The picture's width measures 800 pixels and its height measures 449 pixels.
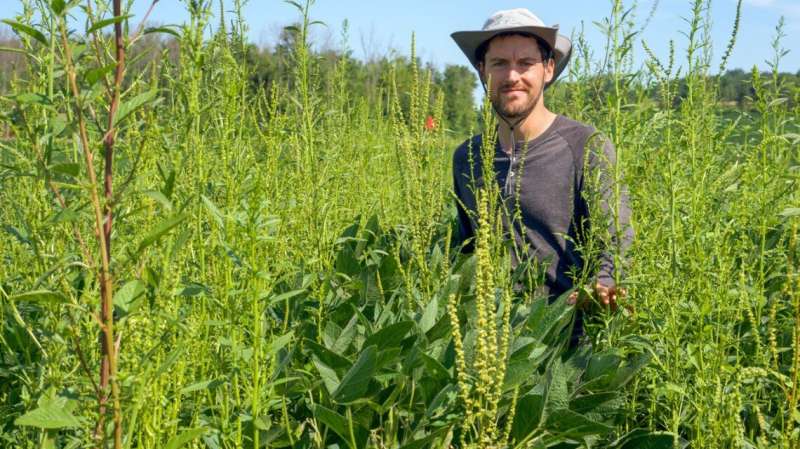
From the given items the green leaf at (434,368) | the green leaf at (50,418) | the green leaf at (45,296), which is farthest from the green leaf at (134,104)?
the green leaf at (434,368)

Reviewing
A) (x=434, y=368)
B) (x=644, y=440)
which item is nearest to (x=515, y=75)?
(x=434, y=368)

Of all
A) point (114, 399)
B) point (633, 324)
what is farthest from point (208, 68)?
point (633, 324)

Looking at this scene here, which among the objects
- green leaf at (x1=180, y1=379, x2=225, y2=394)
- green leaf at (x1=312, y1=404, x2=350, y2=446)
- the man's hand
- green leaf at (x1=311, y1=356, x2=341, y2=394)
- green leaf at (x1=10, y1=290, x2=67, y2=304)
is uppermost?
green leaf at (x1=10, y1=290, x2=67, y2=304)

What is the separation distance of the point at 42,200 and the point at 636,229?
4.87ft

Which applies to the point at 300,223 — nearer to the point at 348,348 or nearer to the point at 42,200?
the point at 348,348

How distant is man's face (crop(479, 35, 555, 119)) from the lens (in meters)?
3.38

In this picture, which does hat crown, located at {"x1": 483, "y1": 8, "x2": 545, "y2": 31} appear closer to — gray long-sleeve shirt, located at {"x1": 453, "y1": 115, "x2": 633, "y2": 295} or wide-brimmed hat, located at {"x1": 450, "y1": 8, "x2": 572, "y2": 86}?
wide-brimmed hat, located at {"x1": 450, "y1": 8, "x2": 572, "y2": 86}

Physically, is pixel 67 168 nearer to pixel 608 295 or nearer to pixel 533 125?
pixel 608 295

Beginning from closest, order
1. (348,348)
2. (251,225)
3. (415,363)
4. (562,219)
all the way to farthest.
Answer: (251,225)
(415,363)
(348,348)
(562,219)

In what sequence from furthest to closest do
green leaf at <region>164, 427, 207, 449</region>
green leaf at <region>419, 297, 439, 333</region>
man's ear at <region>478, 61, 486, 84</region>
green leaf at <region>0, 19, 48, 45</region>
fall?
man's ear at <region>478, 61, 486, 84</region> → green leaf at <region>419, 297, 439, 333</region> → green leaf at <region>164, 427, 207, 449</region> → green leaf at <region>0, 19, 48, 45</region>

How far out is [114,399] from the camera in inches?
47.8

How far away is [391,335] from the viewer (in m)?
2.16

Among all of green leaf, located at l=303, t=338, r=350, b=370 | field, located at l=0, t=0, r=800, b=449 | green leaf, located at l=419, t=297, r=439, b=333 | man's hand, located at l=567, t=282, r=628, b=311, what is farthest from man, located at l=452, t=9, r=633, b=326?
green leaf, located at l=303, t=338, r=350, b=370

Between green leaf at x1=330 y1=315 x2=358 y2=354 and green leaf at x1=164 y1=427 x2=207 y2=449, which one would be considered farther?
green leaf at x1=330 y1=315 x2=358 y2=354
